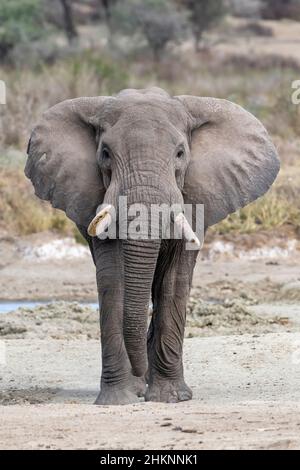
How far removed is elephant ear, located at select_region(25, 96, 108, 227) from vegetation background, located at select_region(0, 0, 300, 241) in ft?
25.0

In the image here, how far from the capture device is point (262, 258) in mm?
16391

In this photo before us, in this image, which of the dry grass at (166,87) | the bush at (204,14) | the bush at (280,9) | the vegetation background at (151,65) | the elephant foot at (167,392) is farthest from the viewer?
the bush at (280,9)

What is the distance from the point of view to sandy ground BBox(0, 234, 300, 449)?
6.68 metres

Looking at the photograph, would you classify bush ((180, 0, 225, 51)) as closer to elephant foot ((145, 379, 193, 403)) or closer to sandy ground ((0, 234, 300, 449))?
sandy ground ((0, 234, 300, 449))

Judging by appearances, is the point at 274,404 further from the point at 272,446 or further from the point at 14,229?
the point at 14,229

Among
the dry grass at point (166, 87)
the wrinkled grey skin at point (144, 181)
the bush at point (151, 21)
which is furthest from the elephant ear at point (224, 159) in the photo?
the bush at point (151, 21)

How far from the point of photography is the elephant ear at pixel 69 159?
8.80 metres

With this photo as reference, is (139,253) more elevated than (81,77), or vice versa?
(139,253)

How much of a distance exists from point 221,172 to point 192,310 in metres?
4.30

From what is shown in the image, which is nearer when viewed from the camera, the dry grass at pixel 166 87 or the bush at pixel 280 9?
the dry grass at pixel 166 87

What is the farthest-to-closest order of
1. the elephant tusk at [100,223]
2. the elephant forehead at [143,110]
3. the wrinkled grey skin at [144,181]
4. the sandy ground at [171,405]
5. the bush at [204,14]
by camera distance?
the bush at [204,14] → the elephant forehead at [143,110] → the wrinkled grey skin at [144,181] → the elephant tusk at [100,223] → the sandy ground at [171,405]

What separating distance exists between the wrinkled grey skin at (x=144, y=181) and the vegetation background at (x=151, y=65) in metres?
7.58

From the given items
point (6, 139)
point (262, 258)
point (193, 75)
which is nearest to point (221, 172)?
point (262, 258)

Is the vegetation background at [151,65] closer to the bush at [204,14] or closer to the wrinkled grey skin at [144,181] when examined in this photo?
the bush at [204,14]
